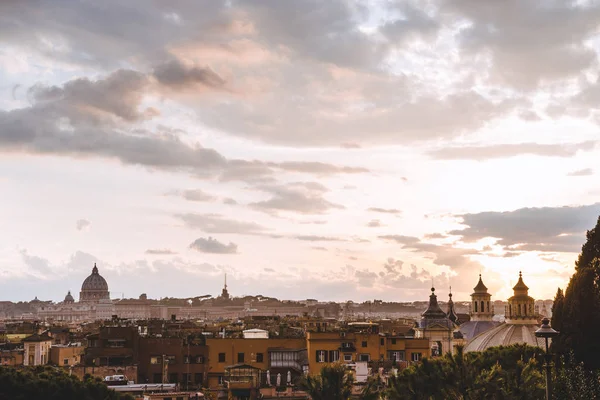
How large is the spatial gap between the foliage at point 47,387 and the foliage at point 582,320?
17.1 metres

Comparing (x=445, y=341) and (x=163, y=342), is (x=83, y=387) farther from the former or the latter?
(x=445, y=341)

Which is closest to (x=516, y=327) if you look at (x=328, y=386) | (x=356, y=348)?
(x=356, y=348)

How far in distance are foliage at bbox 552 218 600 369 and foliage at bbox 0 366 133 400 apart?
17090 millimetres

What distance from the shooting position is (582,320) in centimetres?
3606

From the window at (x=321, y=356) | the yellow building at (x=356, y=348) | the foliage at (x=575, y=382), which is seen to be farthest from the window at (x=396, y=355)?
the foliage at (x=575, y=382)

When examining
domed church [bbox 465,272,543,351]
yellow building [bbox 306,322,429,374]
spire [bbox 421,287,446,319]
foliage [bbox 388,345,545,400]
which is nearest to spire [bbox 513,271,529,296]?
domed church [bbox 465,272,543,351]

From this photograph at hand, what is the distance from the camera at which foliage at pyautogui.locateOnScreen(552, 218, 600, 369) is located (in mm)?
35938

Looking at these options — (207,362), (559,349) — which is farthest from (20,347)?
(559,349)

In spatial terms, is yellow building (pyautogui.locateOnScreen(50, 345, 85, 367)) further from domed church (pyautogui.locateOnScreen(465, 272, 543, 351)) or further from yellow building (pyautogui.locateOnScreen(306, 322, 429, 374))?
domed church (pyautogui.locateOnScreen(465, 272, 543, 351))

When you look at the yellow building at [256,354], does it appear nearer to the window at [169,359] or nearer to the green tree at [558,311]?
the window at [169,359]

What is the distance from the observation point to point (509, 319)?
84812mm

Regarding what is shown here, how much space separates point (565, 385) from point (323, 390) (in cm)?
895

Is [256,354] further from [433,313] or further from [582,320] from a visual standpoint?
[433,313]

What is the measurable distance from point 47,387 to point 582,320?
19.8 meters
